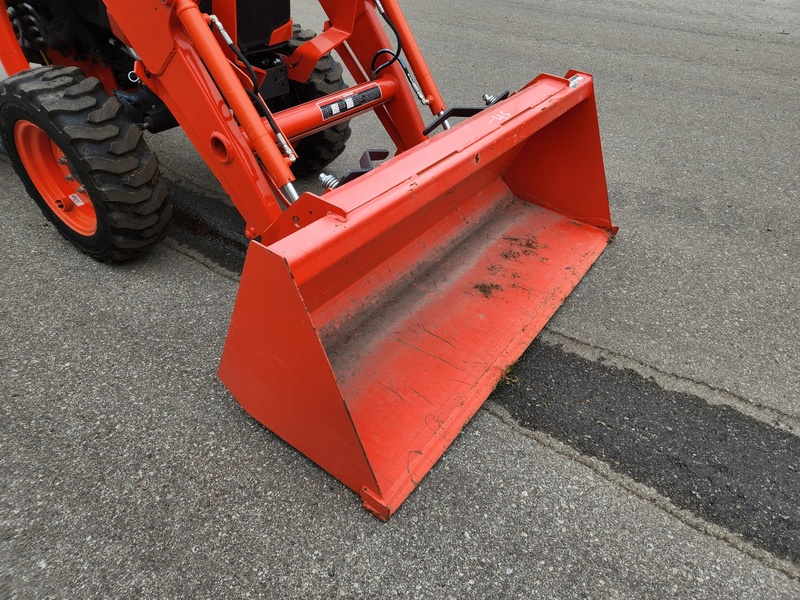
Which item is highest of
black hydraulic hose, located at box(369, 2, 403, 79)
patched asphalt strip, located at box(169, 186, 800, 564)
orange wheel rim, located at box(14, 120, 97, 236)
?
orange wheel rim, located at box(14, 120, 97, 236)

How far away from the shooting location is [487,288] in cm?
278

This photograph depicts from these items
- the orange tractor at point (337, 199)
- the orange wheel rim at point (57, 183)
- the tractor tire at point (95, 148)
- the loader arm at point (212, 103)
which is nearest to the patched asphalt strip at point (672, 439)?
the orange tractor at point (337, 199)

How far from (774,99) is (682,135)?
1605 millimetres

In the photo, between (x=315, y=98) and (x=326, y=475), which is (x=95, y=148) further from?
(x=326, y=475)

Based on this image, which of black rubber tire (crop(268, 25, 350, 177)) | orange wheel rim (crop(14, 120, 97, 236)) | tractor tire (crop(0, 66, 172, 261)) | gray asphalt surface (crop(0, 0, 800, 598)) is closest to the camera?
gray asphalt surface (crop(0, 0, 800, 598))

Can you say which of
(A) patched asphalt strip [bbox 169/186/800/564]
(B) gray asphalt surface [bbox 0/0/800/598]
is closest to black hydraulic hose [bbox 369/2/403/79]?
(B) gray asphalt surface [bbox 0/0/800/598]

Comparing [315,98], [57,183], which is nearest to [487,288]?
[315,98]

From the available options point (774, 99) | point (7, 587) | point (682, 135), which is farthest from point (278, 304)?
point (774, 99)

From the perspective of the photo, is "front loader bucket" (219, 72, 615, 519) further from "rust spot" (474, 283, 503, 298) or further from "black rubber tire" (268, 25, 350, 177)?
"black rubber tire" (268, 25, 350, 177)

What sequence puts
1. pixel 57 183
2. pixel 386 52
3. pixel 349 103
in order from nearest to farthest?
pixel 349 103
pixel 386 52
pixel 57 183

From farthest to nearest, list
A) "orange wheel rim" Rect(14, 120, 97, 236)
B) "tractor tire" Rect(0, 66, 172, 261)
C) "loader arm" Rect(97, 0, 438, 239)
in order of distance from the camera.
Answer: "orange wheel rim" Rect(14, 120, 97, 236) < "tractor tire" Rect(0, 66, 172, 261) < "loader arm" Rect(97, 0, 438, 239)

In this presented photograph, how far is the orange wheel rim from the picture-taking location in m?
3.17

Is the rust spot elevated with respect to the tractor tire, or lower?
lower

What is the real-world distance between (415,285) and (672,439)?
1269 mm
